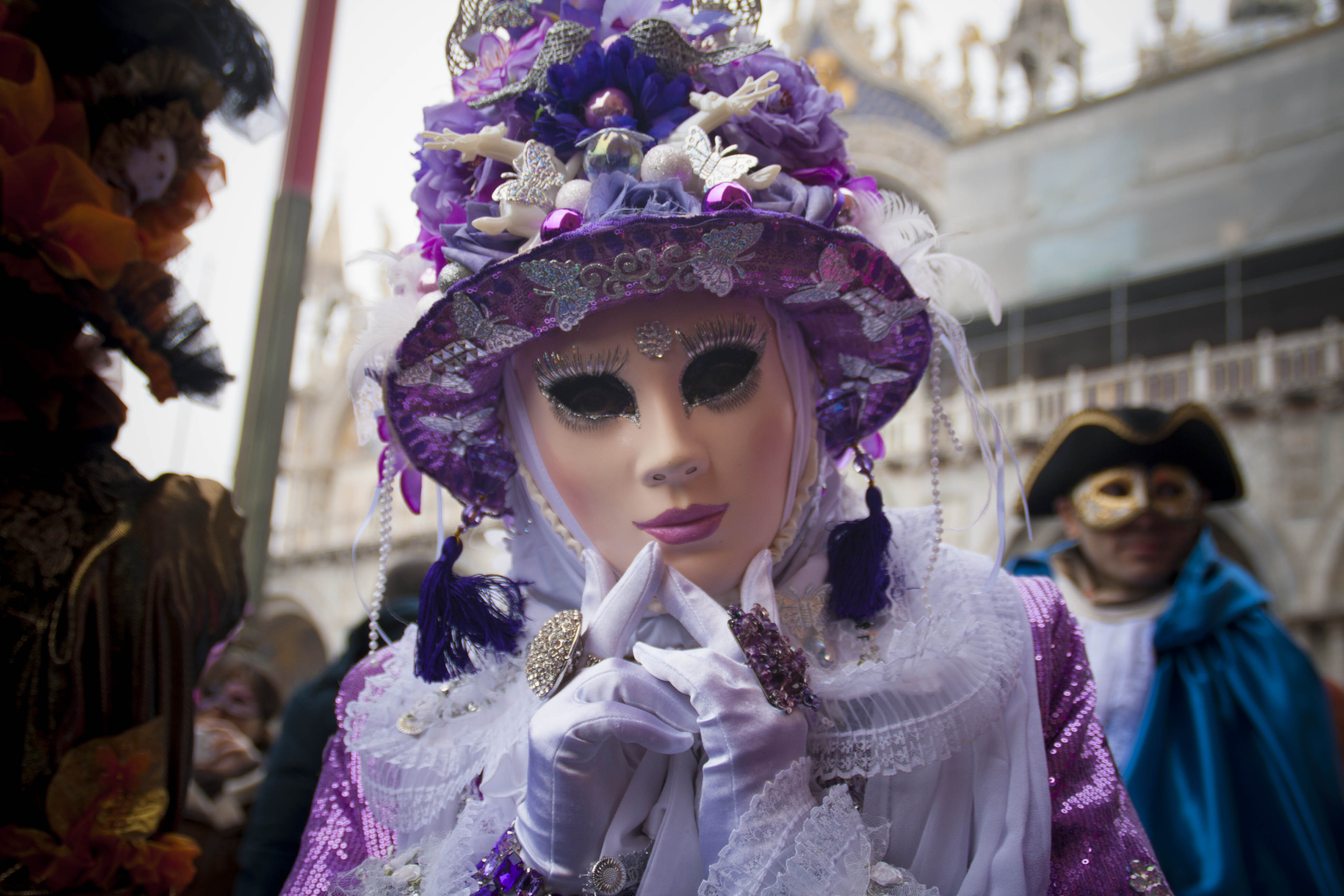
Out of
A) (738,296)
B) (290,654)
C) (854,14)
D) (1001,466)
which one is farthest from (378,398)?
(290,654)

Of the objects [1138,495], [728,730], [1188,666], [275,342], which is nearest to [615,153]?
[728,730]

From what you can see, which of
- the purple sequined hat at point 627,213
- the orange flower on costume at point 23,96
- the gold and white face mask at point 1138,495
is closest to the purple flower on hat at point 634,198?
the purple sequined hat at point 627,213

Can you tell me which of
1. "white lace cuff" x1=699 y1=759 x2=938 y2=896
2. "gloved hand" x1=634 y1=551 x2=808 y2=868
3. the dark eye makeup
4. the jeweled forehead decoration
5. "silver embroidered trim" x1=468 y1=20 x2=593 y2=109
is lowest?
"white lace cuff" x1=699 y1=759 x2=938 y2=896

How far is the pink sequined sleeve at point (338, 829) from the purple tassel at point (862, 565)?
688 millimetres

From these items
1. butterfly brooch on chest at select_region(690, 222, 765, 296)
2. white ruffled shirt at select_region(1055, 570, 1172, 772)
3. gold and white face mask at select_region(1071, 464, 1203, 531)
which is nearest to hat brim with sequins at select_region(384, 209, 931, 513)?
butterfly brooch on chest at select_region(690, 222, 765, 296)

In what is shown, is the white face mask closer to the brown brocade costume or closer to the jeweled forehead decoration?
the jeweled forehead decoration

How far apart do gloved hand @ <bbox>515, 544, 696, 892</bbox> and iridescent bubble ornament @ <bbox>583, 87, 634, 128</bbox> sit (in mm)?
683

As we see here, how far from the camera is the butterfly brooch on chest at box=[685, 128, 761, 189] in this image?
1200mm

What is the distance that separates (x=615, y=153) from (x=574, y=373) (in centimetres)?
28

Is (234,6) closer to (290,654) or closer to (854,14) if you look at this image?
(854,14)

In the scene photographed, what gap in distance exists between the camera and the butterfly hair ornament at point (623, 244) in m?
1.19

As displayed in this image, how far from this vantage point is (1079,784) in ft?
4.01

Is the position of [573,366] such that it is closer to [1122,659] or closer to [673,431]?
[673,431]

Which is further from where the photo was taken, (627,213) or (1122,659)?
(1122,659)
